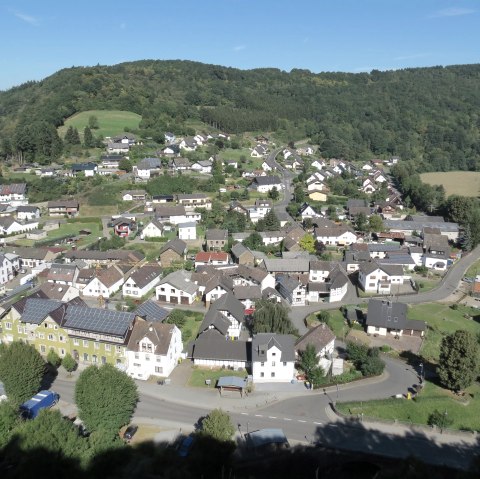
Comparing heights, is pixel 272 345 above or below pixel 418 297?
above

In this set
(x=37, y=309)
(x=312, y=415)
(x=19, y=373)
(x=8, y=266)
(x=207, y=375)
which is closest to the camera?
(x=19, y=373)

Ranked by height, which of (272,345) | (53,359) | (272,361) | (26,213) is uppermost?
(26,213)

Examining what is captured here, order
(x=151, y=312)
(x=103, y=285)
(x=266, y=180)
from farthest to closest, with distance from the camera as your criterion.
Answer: (x=266, y=180) < (x=103, y=285) < (x=151, y=312)

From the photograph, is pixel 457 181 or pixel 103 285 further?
pixel 457 181

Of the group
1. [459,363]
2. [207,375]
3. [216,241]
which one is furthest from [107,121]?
[459,363]

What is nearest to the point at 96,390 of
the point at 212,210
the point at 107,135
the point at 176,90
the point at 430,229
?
the point at 212,210

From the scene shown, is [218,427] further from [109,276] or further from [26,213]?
[26,213]

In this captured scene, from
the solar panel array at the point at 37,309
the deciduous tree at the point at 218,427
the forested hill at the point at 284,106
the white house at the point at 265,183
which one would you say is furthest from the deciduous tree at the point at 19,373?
the forested hill at the point at 284,106
